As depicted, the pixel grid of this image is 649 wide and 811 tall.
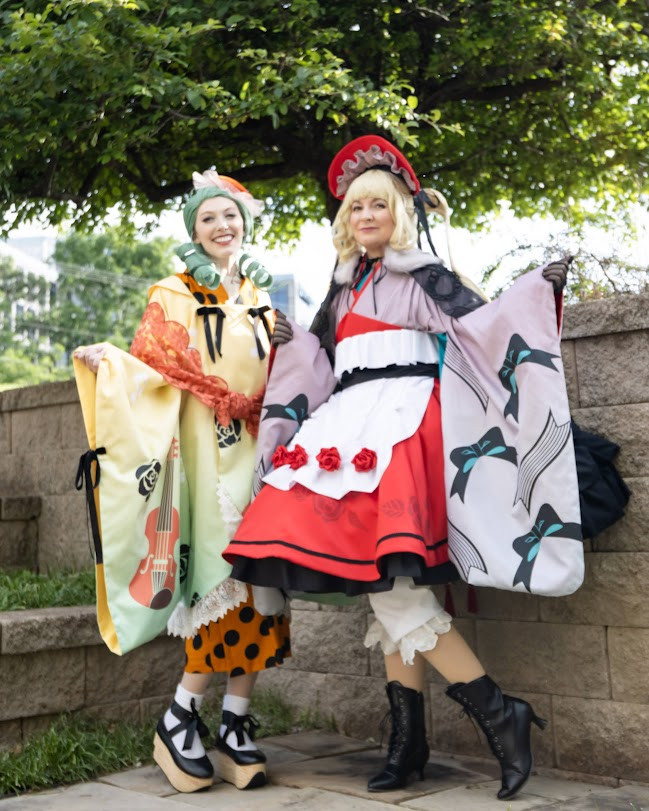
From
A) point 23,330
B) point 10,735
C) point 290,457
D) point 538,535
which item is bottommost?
point 10,735

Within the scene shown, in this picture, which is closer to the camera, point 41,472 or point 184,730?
point 184,730

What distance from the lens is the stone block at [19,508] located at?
5.60m

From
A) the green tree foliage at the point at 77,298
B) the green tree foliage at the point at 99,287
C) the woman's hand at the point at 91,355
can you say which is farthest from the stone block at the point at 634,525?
the green tree foliage at the point at 99,287

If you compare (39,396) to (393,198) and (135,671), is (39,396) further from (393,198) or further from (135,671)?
(393,198)

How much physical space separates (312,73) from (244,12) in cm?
63

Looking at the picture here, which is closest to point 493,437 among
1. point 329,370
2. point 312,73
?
point 329,370

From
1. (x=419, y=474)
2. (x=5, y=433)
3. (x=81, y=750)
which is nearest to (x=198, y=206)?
(x=419, y=474)

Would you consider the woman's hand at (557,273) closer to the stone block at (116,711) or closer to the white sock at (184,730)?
the white sock at (184,730)

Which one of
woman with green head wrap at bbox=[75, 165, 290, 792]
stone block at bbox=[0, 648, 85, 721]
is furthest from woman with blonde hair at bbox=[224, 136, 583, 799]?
stone block at bbox=[0, 648, 85, 721]

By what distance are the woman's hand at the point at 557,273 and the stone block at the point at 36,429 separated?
366cm

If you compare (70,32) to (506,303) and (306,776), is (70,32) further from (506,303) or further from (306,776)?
(306,776)

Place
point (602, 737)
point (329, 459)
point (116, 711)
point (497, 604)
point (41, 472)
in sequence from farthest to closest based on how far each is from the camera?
point (41, 472) < point (116, 711) < point (497, 604) < point (602, 737) < point (329, 459)

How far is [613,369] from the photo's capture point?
332 cm

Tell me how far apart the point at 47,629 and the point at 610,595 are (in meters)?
2.12
